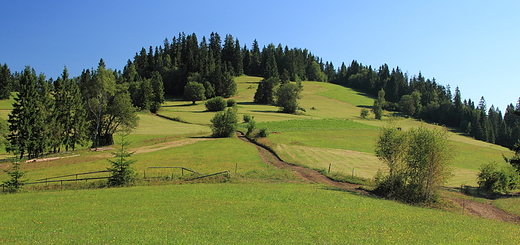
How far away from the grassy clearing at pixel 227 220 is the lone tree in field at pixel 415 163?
7192 millimetres

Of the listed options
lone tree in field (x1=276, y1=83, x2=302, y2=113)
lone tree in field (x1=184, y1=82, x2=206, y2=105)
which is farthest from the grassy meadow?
lone tree in field (x1=184, y1=82, x2=206, y2=105)

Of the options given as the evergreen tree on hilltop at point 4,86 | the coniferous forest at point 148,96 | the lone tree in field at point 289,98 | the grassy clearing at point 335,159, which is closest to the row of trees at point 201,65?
the coniferous forest at point 148,96

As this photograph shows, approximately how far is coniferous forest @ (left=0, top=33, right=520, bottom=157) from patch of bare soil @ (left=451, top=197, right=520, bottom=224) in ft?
71.7

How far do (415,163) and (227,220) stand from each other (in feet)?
66.5

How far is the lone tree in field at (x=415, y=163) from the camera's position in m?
29.2

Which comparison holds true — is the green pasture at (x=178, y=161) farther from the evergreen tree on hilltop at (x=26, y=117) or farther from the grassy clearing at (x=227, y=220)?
the grassy clearing at (x=227, y=220)

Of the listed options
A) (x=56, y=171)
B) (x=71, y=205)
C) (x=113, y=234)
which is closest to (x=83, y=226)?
(x=113, y=234)

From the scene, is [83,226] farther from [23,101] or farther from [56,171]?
[23,101]

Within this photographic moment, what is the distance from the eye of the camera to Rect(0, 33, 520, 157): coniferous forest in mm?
54531

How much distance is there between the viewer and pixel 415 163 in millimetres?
29984

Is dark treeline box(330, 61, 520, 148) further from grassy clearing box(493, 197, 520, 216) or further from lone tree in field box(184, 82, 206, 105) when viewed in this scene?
grassy clearing box(493, 197, 520, 216)

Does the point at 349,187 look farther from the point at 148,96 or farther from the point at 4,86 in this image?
the point at 4,86

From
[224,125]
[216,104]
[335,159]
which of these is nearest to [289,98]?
[216,104]

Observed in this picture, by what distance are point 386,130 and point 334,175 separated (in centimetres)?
969
